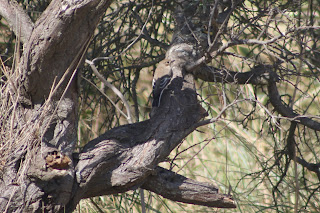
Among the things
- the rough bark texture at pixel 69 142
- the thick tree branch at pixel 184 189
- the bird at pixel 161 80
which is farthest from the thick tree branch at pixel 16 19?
the thick tree branch at pixel 184 189

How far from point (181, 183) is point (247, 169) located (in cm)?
233

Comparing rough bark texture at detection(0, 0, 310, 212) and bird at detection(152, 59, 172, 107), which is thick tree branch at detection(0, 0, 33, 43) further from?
bird at detection(152, 59, 172, 107)

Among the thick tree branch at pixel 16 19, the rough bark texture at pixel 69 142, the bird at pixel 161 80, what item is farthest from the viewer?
the bird at pixel 161 80

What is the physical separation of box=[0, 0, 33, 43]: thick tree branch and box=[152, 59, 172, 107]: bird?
0.67m

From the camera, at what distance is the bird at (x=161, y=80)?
6.99 feet

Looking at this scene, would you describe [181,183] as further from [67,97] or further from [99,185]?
[67,97]

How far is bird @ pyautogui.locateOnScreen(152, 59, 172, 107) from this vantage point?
213 cm

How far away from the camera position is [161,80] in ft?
7.20

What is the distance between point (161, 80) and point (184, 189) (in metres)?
0.58

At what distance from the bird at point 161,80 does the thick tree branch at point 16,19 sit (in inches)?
26.2

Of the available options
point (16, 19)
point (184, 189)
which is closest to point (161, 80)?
point (184, 189)

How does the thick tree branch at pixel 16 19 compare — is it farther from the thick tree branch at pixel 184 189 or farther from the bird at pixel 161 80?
the thick tree branch at pixel 184 189

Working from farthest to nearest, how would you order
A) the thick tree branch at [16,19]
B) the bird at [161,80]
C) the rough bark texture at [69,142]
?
1. the bird at [161,80]
2. the thick tree branch at [16,19]
3. the rough bark texture at [69,142]

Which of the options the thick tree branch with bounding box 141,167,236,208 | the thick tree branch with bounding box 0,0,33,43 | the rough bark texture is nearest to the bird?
the rough bark texture
